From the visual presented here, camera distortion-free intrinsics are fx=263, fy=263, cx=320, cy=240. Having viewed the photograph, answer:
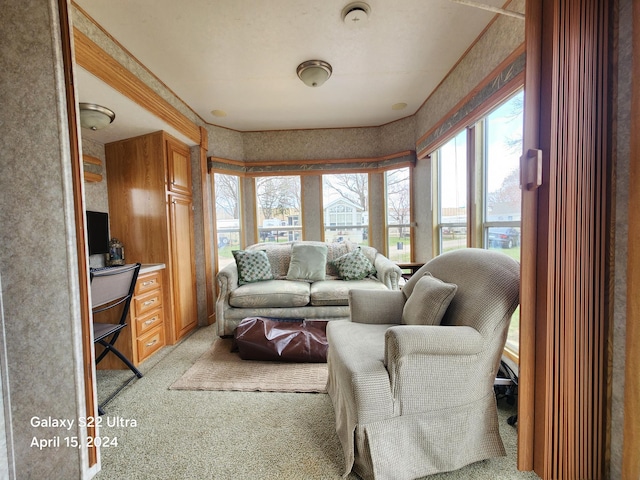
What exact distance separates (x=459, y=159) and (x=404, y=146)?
3.36 ft

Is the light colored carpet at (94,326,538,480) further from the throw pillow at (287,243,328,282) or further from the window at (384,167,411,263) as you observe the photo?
the window at (384,167,411,263)

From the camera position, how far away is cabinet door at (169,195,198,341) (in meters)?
2.72

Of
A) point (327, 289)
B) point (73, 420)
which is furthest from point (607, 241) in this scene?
point (73, 420)

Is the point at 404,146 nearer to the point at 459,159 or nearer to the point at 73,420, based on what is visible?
the point at 459,159

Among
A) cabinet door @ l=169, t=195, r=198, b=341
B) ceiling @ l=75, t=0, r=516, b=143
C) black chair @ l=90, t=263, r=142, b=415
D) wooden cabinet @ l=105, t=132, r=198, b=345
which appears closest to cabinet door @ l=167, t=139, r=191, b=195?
wooden cabinet @ l=105, t=132, r=198, b=345

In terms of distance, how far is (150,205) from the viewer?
2.63 metres

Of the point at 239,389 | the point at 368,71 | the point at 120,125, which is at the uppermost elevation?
the point at 368,71

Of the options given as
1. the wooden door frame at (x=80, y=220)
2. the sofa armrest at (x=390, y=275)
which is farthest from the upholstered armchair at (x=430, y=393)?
the sofa armrest at (x=390, y=275)

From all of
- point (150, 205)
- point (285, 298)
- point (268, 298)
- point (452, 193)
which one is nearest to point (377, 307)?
point (285, 298)

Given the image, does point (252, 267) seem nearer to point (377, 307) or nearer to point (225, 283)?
point (225, 283)

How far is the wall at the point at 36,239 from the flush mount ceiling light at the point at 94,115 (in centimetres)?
102

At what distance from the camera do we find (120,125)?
2385 millimetres

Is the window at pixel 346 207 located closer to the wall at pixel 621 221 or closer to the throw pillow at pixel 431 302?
the throw pillow at pixel 431 302

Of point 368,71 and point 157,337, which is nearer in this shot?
point 368,71
